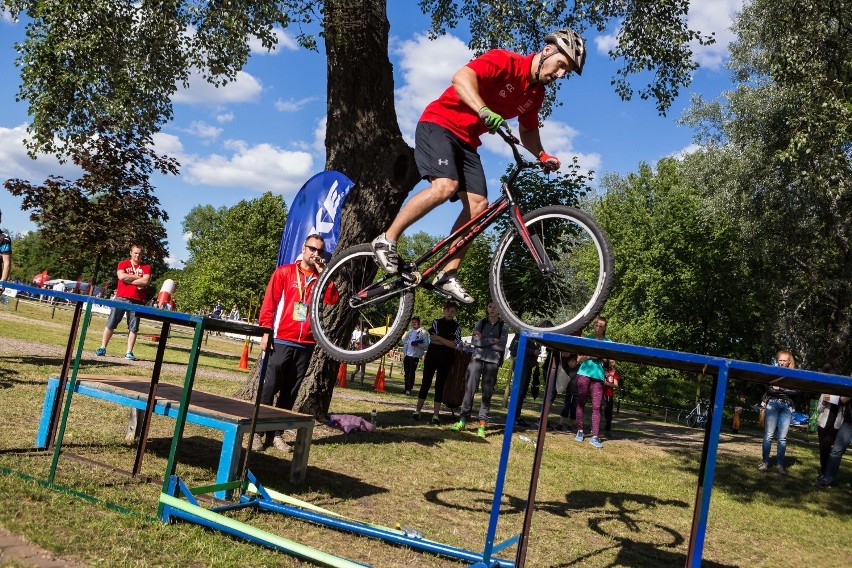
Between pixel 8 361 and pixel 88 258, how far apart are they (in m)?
7.23

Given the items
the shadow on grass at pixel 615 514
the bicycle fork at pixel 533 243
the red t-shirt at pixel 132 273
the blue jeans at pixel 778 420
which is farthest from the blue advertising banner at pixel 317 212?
the blue jeans at pixel 778 420

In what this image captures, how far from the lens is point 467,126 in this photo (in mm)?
4707

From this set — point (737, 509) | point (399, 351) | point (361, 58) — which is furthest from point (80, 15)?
point (399, 351)

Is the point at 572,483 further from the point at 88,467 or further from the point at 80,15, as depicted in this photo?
the point at 80,15

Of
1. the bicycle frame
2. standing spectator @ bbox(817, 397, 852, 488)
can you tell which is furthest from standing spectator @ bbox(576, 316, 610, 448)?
the bicycle frame

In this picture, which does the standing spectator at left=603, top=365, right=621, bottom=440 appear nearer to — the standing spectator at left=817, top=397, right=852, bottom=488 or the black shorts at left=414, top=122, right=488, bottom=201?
the standing spectator at left=817, top=397, right=852, bottom=488

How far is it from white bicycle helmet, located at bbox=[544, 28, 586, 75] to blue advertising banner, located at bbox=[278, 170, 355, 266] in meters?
4.79

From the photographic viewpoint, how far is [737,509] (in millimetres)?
8328

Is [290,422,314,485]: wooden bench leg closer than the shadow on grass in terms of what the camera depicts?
No

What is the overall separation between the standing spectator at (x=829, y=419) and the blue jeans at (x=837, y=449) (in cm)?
8

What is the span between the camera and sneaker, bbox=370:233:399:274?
4730 mm

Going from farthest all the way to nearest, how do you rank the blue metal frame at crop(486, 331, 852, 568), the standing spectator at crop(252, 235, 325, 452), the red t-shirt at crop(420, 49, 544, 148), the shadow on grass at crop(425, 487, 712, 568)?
the standing spectator at crop(252, 235, 325, 452) → the shadow on grass at crop(425, 487, 712, 568) → the red t-shirt at crop(420, 49, 544, 148) → the blue metal frame at crop(486, 331, 852, 568)

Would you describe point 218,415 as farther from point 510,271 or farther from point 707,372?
point 707,372

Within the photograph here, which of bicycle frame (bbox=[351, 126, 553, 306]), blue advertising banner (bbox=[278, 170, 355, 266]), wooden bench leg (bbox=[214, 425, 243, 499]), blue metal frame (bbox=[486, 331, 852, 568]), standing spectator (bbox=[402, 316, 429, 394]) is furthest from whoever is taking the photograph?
standing spectator (bbox=[402, 316, 429, 394])
